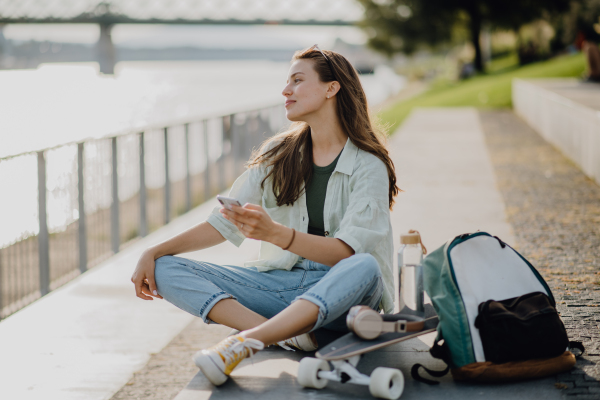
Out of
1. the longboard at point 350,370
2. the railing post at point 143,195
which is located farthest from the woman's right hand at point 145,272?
the railing post at point 143,195

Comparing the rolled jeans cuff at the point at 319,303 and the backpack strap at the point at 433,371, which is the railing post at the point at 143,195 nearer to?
the rolled jeans cuff at the point at 319,303

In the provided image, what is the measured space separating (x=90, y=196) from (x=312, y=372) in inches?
170

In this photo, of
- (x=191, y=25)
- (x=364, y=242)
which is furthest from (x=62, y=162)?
(x=191, y=25)

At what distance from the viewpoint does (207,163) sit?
30.5 ft

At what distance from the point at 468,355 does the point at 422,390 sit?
0.21 m

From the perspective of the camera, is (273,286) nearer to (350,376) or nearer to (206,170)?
(350,376)

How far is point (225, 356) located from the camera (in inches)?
101

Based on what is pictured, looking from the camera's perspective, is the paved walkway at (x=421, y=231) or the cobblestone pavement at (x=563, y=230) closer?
the paved walkway at (x=421, y=231)

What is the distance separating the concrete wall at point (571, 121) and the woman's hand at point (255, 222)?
5.63 m

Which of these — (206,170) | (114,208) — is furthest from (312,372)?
(206,170)

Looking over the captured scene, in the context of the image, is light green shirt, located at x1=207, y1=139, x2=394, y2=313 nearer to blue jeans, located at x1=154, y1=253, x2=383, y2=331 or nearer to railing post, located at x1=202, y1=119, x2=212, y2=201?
blue jeans, located at x1=154, y1=253, x2=383, y2=331

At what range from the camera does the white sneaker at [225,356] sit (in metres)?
2.54

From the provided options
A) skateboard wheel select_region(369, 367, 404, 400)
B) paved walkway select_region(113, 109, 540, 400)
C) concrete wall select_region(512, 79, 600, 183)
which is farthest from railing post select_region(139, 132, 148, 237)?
skateboard wheel select_region(369, 367, 404, 400)

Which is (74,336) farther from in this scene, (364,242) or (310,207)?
(364,242)
